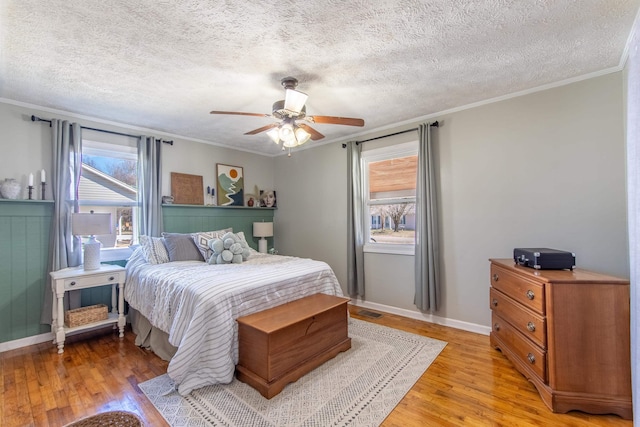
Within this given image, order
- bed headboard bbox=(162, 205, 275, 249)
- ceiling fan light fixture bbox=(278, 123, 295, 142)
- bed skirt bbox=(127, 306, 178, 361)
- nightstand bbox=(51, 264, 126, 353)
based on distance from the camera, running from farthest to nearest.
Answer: bed headboard bbox=(162, 205, 275, 249) → nightstand bbox=(51, 264, 126, 353) → bed skirt bbox=(127, 306, 178, 361) → ceiling fan light fixture bbox=(278, 123, 295, 142)

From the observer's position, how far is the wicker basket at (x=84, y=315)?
2.79 metres

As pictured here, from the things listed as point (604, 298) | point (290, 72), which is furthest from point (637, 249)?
point (290, 72)

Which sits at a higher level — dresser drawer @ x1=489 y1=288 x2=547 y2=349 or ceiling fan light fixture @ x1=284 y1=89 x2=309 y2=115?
ceiling fan light fixture @ x1=284 y1=89 x2=309 y2=115

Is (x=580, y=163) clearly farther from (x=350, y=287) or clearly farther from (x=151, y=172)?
(x=151, y=172)

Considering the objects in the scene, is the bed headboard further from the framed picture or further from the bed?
the bed

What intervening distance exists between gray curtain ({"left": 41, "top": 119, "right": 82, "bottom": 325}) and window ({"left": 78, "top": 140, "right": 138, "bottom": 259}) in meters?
0.15

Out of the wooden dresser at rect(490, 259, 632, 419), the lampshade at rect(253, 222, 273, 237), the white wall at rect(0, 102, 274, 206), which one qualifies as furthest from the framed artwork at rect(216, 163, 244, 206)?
the wooden dresser at rect(490, 259, 632, 419)

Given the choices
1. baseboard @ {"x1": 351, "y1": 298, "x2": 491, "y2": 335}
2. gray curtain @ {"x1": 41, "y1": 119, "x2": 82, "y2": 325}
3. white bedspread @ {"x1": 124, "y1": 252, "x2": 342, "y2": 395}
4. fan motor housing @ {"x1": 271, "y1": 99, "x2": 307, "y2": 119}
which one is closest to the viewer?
white bedspread @ {"x1": 124, "y1": 252, "x2": 342, "y2": 395}

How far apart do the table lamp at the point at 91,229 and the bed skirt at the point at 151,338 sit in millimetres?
705

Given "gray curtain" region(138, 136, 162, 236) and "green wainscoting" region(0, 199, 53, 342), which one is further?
"gray curtain" region(138, 136, 162, 236)

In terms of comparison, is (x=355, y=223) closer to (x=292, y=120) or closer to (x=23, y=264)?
(x=292, y=120)

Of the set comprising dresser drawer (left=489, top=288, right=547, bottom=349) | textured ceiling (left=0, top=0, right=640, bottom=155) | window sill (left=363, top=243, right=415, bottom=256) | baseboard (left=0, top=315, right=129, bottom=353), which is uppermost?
textured ceiling (left=0, top=0, right=640, bottom=155)

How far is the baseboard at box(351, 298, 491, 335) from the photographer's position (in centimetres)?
309

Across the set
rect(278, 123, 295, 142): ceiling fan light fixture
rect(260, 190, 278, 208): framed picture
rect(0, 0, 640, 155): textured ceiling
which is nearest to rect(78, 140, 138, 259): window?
rect(0, 0, 640, 155): textured ceiling
